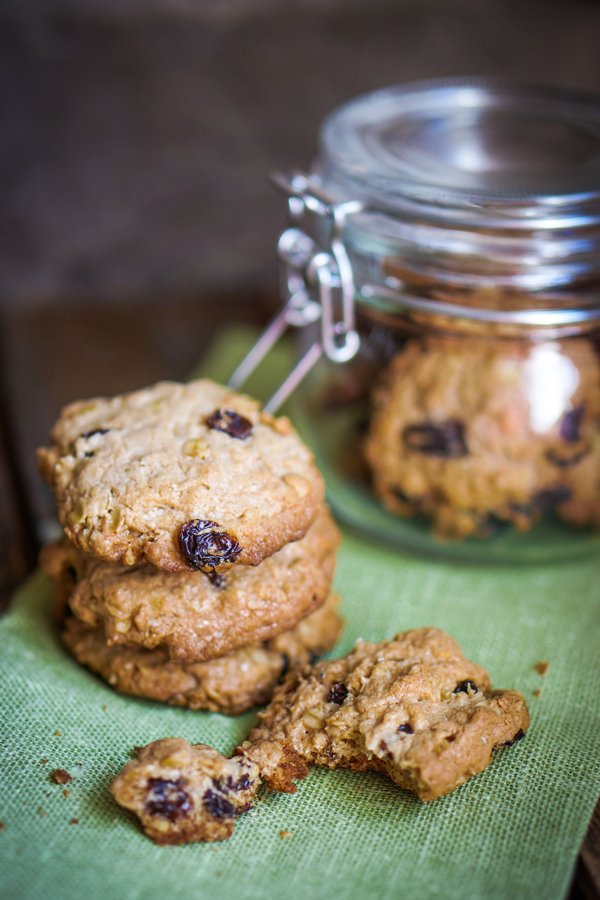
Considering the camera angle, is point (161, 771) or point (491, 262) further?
point (491, 262)

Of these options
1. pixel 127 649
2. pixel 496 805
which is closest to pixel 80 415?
pixel 127 649

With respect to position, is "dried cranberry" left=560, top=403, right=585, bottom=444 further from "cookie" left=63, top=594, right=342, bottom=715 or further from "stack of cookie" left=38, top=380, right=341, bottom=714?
"cookie" left=63, top=594, right=342, bottom=715

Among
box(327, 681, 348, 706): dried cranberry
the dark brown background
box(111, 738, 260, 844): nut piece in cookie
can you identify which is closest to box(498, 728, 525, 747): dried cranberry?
box(327, 681, 348, 706): dried cranberry

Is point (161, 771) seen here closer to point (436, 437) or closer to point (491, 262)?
point (436, 437)

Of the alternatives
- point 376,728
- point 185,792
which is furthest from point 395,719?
point 185,792

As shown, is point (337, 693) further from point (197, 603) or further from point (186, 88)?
point (186, 88)

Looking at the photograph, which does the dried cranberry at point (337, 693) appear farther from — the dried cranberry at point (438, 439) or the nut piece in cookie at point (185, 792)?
the dried cranberry at point (438, 439)
